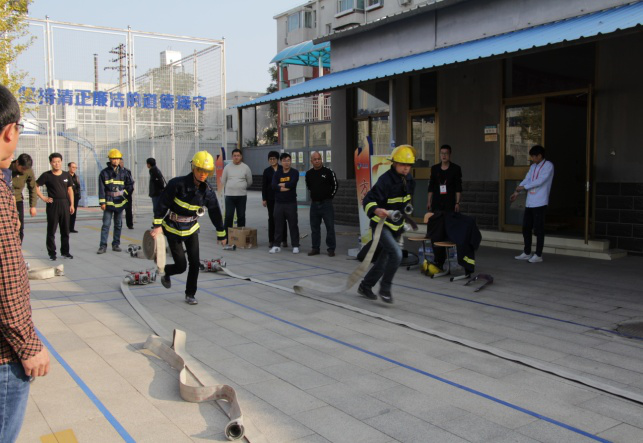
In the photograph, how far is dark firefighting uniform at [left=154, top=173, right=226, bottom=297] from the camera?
22.2 ft

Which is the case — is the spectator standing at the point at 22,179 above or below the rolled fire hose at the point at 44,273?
above

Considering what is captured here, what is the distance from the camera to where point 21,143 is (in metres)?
19.6

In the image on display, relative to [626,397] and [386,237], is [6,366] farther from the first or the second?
[386,237]

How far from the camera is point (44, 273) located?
8828 millimetres

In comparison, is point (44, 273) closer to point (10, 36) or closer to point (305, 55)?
point (10, 36)

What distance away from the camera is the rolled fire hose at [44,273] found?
28.6ft

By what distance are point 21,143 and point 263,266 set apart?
13926 mm

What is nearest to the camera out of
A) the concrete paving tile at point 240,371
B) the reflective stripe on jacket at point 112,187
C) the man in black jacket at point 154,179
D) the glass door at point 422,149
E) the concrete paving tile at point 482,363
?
the concrete paving tile at point 240,371

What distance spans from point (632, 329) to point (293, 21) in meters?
47.8

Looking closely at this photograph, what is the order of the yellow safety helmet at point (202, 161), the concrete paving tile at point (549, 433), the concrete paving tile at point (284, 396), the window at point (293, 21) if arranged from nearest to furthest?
the concrete paving tile at point (549, 433), the concrete paving tile at point (284, 396), the yellow safety helmet at point (202, 161), the window at point (293, 21)

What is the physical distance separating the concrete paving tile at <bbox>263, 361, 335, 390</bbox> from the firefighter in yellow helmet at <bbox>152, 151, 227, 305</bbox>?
8.46 feet

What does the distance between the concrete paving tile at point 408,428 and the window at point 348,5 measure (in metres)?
41.6

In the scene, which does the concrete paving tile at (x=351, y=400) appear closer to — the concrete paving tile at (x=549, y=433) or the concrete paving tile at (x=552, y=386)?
the concrete paving tile at (x=549, y=433)

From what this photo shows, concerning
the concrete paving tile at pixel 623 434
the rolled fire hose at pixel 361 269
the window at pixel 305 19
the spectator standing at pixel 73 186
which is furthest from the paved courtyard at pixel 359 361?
the window at pixel 305 19
